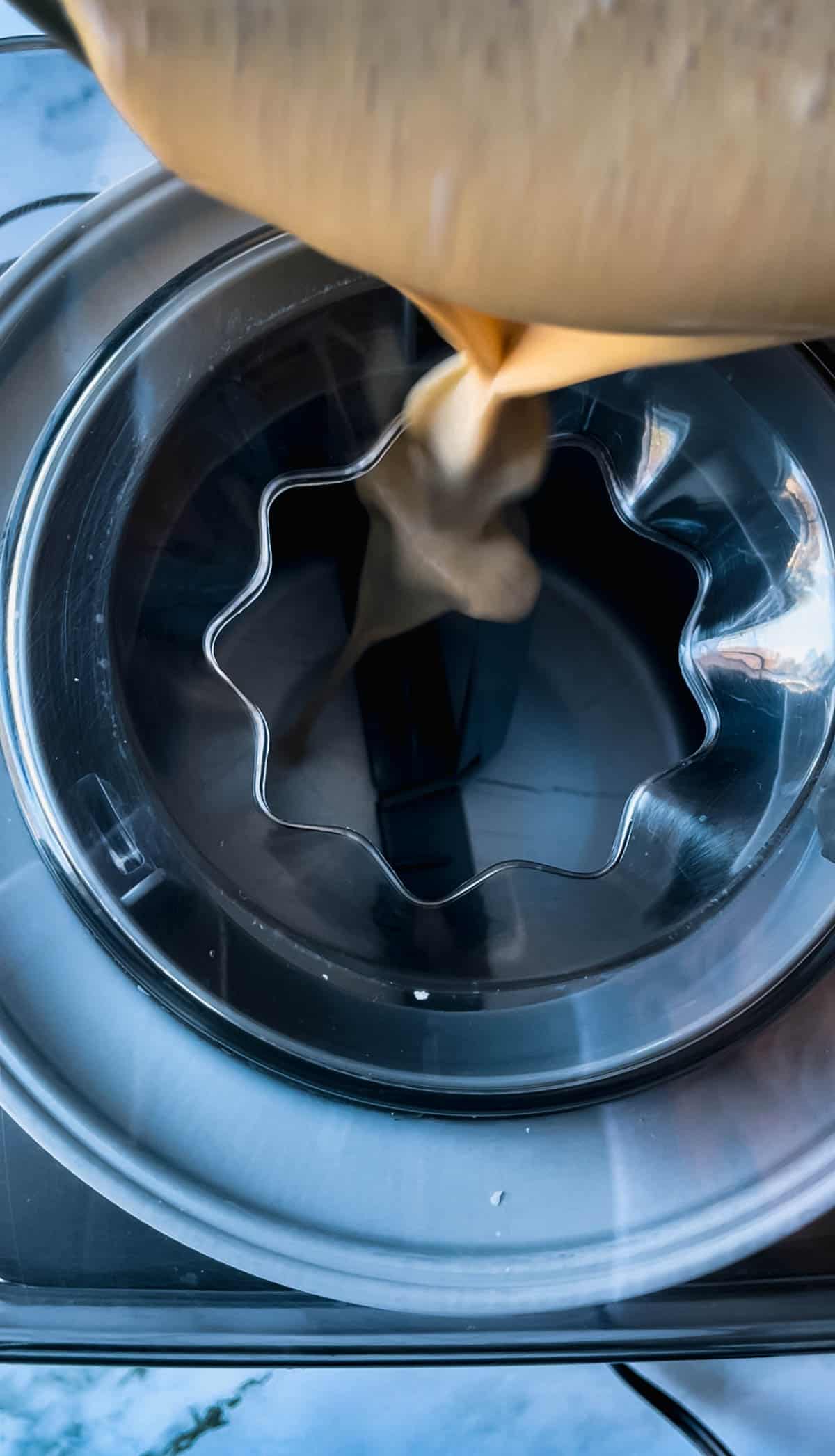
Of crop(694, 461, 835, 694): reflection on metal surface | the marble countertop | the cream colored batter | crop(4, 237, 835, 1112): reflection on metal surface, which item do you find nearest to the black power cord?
the marble countertop

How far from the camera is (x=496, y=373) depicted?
1.29 feet

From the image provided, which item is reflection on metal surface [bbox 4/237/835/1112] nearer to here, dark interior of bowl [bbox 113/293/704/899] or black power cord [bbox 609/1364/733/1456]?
dark interior of bowl [bbox 113/293/704/899]

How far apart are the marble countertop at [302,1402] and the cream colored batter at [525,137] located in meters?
0.27

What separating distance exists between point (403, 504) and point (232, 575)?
8 centimetres

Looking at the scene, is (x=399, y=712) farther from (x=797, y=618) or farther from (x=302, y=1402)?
(x=302, y=1402)

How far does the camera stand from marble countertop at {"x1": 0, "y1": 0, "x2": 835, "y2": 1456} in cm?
46

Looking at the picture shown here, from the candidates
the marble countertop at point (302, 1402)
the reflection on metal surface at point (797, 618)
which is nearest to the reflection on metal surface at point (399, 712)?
the reflection on metal surface at point (797, 618)

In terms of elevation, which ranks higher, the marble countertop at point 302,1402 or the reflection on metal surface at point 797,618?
the reflection on metal surface at point 797,618

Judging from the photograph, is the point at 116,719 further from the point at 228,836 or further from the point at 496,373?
the point at 496,373

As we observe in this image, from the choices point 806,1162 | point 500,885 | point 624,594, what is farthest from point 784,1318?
point 624,594

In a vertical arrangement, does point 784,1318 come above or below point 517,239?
below

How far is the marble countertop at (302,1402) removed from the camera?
0.46 metres

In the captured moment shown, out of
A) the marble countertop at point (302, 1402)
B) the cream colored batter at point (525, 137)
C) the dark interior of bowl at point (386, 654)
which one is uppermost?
the dark interior of bowl at point (386, 654)

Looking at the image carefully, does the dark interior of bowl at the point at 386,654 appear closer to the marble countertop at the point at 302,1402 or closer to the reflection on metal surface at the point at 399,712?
the reflection on metal surface at the point at 399,712
